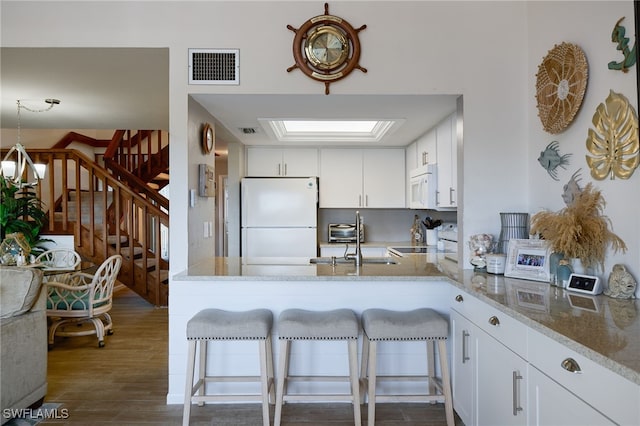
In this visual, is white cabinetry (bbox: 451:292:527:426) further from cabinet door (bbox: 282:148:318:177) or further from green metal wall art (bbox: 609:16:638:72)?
cabinet door (bbox: 282:148:318:177)

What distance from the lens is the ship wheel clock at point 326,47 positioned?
255cm

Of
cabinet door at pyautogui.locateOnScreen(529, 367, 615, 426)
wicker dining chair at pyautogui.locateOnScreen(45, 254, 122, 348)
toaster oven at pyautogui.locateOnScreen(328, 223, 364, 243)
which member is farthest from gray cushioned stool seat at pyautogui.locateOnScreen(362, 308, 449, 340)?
wicker dining chair at pyautogui.locateOnScreen(45, 254, 122, 348)

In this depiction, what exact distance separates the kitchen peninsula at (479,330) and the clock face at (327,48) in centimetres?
142

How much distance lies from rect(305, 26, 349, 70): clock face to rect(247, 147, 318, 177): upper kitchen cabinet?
218 centimetres

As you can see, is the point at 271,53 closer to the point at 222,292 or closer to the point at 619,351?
the point at 222,292

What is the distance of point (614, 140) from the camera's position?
1.80 metres

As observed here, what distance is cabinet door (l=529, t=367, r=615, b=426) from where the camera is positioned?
114 cm

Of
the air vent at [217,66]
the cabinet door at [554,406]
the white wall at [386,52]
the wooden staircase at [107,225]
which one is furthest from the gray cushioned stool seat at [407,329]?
the wooden staircase at [107,225]

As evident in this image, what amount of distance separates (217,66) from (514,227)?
2262 millimetres

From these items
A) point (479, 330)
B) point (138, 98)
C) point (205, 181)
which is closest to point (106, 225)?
point (138, 98)

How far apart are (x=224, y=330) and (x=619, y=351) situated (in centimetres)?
178

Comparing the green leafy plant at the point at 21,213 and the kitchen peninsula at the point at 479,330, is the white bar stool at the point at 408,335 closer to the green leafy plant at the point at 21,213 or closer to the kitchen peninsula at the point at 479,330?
the kitchen peninsula at the point at 479,330

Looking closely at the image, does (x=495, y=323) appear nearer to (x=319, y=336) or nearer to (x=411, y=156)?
(x=319, y=336)

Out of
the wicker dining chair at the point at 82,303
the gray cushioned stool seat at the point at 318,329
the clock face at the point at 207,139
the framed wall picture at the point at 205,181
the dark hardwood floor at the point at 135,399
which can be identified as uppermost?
the clock face at the point at 207,139
